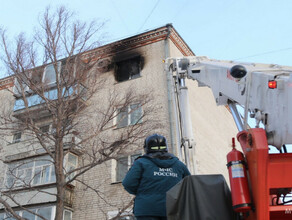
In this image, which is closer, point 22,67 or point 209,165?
point 22,67

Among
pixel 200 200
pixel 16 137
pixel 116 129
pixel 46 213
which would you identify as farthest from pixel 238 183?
pixel 16 137

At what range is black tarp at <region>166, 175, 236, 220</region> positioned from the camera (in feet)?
10.8

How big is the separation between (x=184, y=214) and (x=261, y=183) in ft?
2.63

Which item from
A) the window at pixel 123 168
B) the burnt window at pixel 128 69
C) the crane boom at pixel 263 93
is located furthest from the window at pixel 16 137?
the crane boom at pixel 263 93

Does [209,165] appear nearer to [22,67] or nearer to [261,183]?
[22,67]

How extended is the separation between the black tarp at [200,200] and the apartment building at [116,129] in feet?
31.1

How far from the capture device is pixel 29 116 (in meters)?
12.6

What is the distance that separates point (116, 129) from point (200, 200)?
526 inches

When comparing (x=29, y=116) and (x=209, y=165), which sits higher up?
(x=29, y=116)

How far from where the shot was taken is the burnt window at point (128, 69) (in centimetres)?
1834

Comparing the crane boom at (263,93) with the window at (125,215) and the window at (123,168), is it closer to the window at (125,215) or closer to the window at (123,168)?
the window at (125,215)

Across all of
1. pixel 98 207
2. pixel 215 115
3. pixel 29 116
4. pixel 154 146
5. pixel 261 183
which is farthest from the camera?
pixel 215 115

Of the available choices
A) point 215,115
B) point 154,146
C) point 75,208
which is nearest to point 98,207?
point 75,208

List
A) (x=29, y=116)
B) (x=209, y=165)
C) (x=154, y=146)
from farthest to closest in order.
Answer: (x=209, y=165)
(x=29, y=116)
(x=154, y=146)
